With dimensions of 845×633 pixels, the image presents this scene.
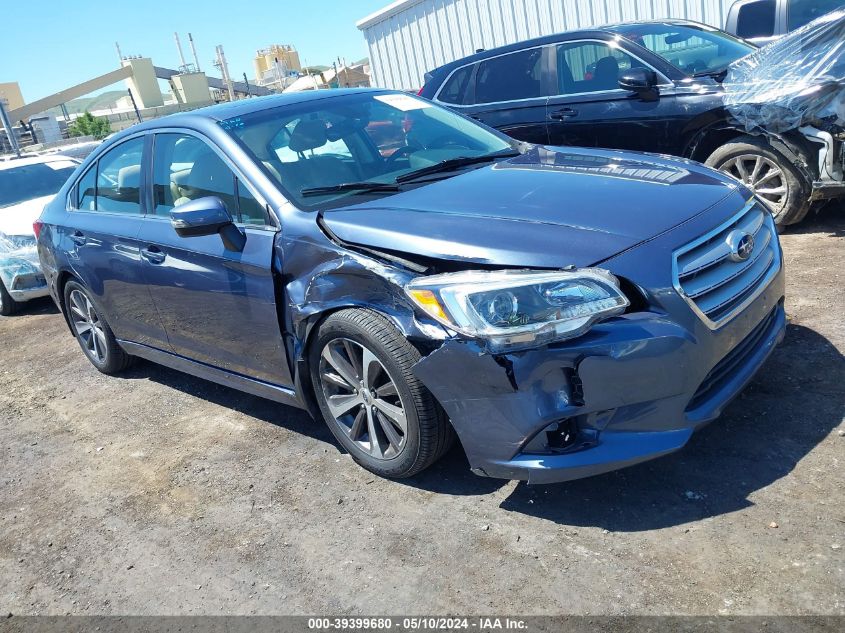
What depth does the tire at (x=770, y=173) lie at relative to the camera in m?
5.66

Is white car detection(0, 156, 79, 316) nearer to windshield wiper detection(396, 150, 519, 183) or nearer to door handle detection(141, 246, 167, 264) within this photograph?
door handle detection(141, 246, 167, 264)

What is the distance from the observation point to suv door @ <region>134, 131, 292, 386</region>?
138 inches

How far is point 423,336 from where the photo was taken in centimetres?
282

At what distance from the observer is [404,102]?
4449 mm

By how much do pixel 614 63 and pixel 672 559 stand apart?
515cm

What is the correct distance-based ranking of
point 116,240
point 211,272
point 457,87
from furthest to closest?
point 457,87, point 116,240, point 211,272

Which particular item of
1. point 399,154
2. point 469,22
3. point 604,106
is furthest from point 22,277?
point 469,22

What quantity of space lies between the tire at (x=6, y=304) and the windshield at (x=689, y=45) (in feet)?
21.6

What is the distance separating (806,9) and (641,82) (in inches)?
151

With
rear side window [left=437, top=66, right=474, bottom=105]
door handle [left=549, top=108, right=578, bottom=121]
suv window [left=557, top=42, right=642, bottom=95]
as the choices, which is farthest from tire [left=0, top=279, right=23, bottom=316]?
suv window [left=557, top=42, right=642, bottom=95]

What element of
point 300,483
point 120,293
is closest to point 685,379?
point 300,483

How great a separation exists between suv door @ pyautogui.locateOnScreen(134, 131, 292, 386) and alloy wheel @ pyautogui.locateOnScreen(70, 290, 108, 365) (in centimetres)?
127

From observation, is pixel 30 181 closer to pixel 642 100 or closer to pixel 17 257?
pixel 17 257

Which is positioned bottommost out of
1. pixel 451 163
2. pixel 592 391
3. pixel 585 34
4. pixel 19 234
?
pixel 592 391
